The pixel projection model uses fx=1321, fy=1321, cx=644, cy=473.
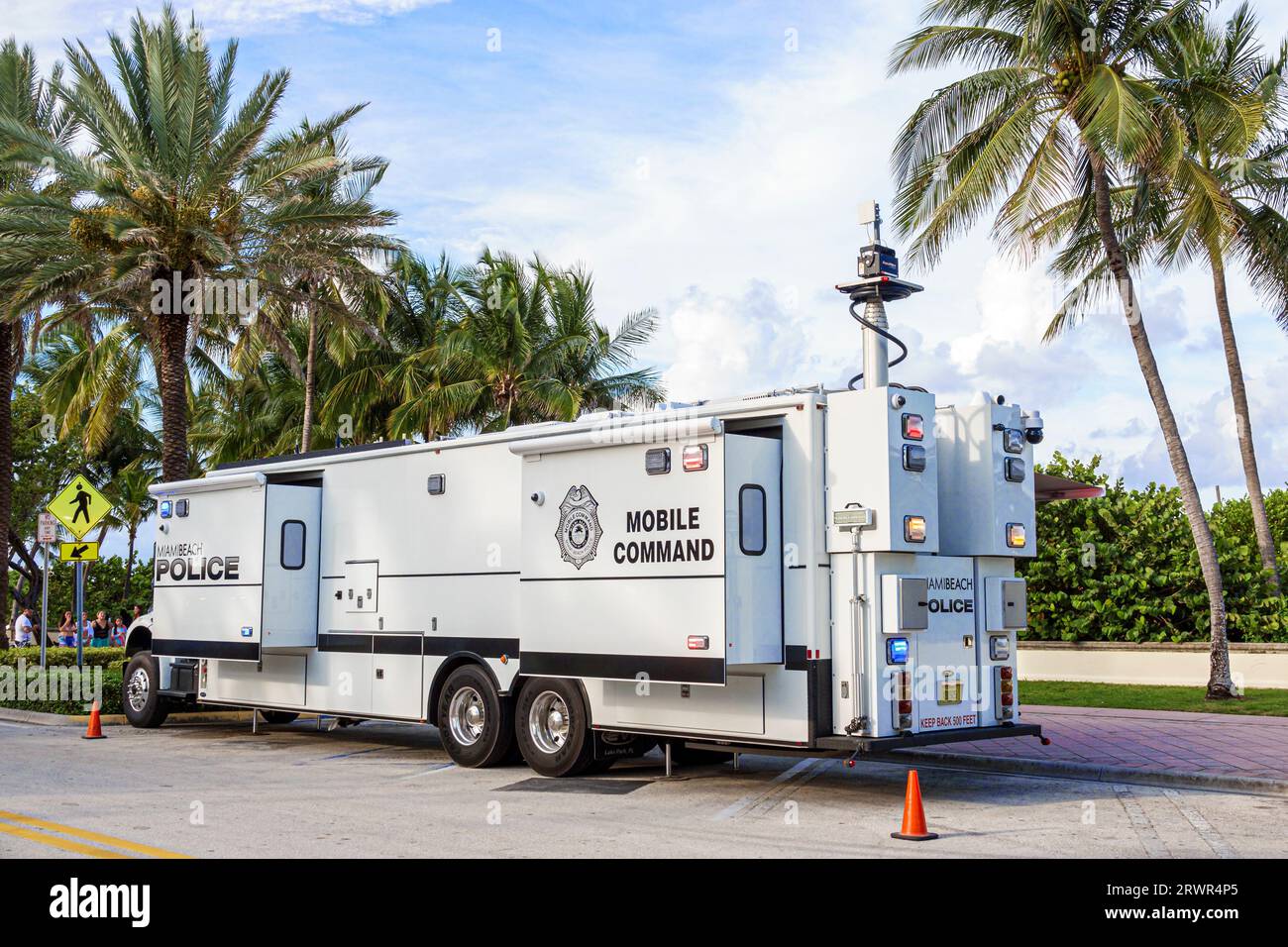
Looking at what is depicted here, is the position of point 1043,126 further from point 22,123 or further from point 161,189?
point 22,123

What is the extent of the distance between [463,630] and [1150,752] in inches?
285

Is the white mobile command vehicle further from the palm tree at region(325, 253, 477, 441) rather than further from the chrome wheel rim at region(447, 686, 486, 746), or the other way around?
the palm tree at region(325, 253, 477, 441)

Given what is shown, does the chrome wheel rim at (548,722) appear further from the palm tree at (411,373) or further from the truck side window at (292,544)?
the palm tree at (411,373)

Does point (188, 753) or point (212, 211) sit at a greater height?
point (212, 211)

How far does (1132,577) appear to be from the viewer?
74.0 feet

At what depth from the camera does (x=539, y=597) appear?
1221cm

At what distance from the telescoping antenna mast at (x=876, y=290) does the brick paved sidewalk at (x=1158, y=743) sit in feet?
15.4

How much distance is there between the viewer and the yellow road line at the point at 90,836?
8523 mm

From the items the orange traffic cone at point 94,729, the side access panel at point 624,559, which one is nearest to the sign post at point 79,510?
the orange traffic cone at point 94,729

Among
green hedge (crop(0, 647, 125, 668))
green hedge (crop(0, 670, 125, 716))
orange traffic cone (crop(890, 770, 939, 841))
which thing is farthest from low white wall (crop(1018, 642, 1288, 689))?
green hedge (crop(0, 647, 125, 668))

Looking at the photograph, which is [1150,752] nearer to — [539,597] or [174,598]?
[539,597]

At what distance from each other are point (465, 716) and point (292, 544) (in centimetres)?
327
